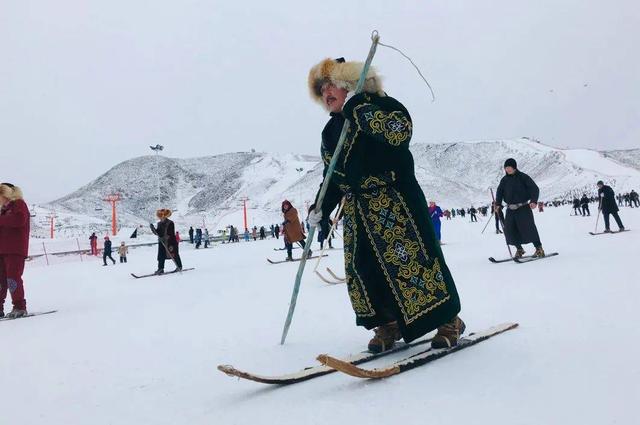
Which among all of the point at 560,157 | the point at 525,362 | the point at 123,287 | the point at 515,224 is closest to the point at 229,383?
the point at 525,362

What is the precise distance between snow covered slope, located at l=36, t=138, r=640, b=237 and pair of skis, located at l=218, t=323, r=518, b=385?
6924 centimetres

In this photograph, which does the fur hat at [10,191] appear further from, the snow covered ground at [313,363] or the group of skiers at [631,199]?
the group of skiers at [631,199]

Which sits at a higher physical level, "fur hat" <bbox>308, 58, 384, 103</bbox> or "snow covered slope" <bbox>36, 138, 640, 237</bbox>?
"snow covered slope" <bbox>36, 138, 640, 237</bbox>

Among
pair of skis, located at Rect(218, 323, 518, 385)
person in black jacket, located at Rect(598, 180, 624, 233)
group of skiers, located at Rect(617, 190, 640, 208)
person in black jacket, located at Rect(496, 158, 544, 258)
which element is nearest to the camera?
pair of skis, located at Rect(218, 323, 518, 385)

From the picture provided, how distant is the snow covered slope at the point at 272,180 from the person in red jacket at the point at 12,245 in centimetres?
6569

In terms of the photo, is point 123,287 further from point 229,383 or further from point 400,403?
point 400,403

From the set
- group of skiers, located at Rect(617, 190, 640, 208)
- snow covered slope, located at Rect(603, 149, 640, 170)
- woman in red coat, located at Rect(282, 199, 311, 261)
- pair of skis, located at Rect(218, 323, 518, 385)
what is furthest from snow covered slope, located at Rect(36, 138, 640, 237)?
pair of skis, located at Rect(218, 323, 518, 385)

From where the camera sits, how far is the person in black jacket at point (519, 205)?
768cm

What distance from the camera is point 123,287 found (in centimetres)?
877

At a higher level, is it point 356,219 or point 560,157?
point 560,157

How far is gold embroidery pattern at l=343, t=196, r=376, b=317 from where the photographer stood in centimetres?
286

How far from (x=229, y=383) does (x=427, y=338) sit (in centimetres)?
126

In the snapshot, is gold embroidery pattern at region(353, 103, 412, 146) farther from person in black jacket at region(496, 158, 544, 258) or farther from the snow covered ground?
person in black jacket at region(496, 158, 544, 258)

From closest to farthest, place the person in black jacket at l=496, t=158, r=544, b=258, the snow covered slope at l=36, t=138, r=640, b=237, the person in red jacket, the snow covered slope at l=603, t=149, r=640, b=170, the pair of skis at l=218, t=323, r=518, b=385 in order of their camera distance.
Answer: the pair of skis at l=218, t=323, r=518, b=385 < the person in red jacket < the person in black jacket at l=496, t=158, r=544, b=258 < the snow covered slope at l=36, t=138, r=640, b=237 < the snow covered slope at l=603, t=149, r=640, b=170
